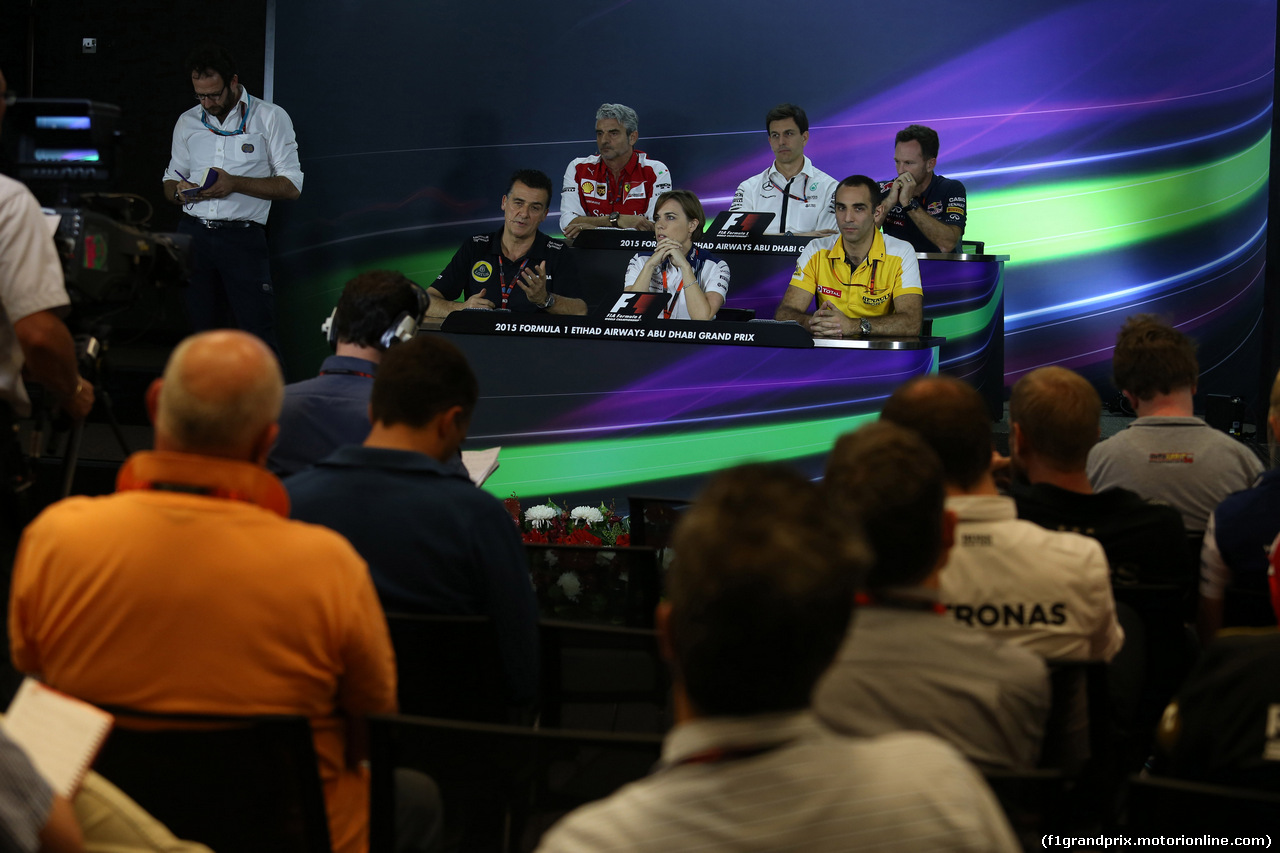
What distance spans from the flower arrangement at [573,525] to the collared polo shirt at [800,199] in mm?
2683

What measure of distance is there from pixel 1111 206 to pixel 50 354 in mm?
6598

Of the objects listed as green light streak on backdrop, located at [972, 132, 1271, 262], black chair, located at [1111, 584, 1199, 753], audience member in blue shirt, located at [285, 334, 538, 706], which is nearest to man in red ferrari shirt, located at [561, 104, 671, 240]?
green light streak on backdrop, located at [972, 132, 1271, 262]

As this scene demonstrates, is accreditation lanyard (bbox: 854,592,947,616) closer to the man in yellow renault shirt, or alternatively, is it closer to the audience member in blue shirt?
the audience member in blue shirt

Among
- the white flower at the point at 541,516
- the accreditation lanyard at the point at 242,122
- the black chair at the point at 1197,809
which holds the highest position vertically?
the accreditation lanyard at the point at 242,122

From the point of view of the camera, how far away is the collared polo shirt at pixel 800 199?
20.1ft

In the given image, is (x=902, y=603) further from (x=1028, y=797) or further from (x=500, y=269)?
(x=500, y=269)

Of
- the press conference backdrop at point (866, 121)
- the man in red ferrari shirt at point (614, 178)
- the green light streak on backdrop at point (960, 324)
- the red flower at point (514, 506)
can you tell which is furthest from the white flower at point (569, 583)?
the press conference backdrop at point (866, 121)

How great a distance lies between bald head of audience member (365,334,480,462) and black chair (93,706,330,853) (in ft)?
2.50

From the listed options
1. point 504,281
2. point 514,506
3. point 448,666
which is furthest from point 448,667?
point 504,281

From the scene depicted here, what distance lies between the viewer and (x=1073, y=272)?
7332 millimetres

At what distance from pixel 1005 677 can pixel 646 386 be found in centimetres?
289

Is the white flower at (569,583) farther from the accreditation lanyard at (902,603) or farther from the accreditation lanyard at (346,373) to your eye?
the accreditation lanyard at (902,603)

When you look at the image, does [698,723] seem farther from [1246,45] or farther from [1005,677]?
[1246,45]

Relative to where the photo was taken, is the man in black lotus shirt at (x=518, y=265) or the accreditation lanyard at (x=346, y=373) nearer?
the accreditation lanyard at (x=346, y=373)
